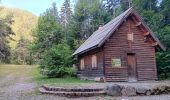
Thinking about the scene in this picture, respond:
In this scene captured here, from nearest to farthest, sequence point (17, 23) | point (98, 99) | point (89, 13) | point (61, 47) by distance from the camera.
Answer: point (98, 99)
point (61, 47)
point (89, 13)
point (17, 23)

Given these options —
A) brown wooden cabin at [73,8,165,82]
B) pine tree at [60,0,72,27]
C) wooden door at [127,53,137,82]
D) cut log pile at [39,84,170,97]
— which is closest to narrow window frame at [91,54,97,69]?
brown wooden cabin at [73,8,165,82]

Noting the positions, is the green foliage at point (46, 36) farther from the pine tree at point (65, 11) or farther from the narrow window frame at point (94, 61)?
the narrow window frame at point (94, 61)

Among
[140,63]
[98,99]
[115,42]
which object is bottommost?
[98,99]

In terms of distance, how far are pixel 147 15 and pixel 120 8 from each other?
45.9ft

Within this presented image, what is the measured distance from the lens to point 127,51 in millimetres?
29938

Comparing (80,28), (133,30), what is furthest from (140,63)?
(80,28)

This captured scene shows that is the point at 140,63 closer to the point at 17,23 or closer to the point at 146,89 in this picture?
the point at 146,89

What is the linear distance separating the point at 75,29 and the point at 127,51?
27825mm

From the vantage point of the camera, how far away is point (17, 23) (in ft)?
505

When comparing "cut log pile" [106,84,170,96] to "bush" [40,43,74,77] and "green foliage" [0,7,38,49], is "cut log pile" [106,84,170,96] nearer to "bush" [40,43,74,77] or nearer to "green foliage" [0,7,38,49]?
"bush" [40,43,74,77]

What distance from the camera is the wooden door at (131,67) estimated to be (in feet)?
98.1

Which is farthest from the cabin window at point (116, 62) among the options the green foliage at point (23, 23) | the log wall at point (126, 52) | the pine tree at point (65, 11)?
the green foliage at point (23, 23)

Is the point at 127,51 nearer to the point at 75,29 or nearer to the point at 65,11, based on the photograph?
→ the point at 75,29

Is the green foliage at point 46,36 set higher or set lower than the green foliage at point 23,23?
lower
